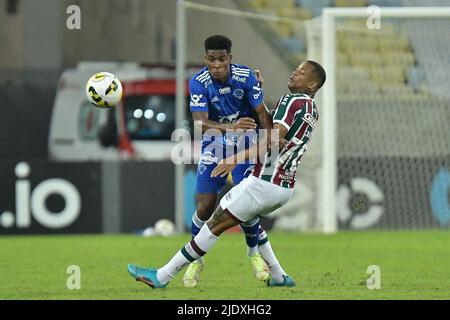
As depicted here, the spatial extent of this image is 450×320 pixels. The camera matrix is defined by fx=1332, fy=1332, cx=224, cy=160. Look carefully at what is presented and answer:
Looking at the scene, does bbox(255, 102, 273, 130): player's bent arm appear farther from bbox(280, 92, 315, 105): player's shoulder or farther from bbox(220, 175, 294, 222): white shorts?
bbox(220, 175, 294, 222): white shorts

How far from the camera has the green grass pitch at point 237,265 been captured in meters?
9.62

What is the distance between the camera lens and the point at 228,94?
34.0ft

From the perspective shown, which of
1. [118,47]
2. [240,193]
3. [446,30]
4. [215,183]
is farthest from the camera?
[118,47]

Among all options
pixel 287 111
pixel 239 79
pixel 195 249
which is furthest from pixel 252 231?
pixel 287 111

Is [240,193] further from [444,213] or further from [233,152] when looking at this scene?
[444,213]

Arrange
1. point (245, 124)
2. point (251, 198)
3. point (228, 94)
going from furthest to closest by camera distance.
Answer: point (228, 94)
point (245, 124)
point (251, 198)

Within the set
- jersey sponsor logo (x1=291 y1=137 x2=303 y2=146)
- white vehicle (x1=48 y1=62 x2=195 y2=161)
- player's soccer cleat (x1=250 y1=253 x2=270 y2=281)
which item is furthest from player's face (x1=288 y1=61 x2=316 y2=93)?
white vehicle (x1=48 y1=62 x2=195 y2=161)

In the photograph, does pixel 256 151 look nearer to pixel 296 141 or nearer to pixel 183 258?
pixel 296 141

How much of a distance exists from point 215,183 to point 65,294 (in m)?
1.67

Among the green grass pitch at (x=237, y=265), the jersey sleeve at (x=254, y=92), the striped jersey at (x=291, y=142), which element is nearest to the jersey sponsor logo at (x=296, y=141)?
the striped jersey at (x=291, y=142)

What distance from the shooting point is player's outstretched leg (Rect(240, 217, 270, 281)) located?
33.8ft

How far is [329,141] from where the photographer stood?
56.7 feet

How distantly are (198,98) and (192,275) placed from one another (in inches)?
54.1
